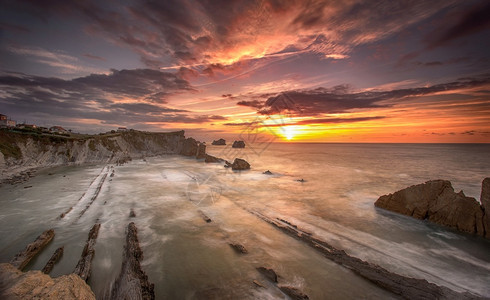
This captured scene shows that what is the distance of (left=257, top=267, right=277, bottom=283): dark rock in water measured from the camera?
1027 centimetres

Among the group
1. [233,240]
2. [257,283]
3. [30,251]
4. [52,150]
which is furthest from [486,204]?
[52,150]

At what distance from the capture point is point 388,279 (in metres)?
10.2

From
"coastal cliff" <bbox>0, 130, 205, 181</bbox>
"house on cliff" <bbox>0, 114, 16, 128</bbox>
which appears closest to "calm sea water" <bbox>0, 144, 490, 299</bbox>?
"coastal cliff" <bbox>0, 130, 205, 181</bbox>

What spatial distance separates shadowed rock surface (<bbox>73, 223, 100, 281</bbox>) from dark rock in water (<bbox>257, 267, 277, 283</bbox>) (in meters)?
9.26

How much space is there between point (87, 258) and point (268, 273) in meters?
10.7

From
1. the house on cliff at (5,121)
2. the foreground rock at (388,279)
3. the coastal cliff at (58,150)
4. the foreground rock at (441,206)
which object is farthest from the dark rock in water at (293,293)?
the house on cliff at (5,121)

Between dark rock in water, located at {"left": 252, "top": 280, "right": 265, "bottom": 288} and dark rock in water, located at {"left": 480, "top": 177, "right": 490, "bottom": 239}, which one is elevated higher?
dark rock in water, located at {"left": 480, "top": 177, "right": 490, "bottom": 239}

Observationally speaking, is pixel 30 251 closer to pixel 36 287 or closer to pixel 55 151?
pixel 36 287

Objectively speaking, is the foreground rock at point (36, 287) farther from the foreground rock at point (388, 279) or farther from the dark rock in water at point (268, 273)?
the foreground rock at point (388, 279)

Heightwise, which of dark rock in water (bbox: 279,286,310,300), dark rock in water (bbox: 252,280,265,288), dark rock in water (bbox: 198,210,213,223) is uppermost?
dark rock in water (bbox: 279,286,310,300)

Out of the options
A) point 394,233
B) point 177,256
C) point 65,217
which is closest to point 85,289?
point 177,256

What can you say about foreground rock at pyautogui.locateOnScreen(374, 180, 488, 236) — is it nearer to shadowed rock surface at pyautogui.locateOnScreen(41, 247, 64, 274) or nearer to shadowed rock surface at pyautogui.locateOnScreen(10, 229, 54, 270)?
shadowed rock surface at pyautogui.locateOnScreen(41, 247, 64, 274)

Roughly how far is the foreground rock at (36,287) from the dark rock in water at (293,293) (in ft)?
26.5

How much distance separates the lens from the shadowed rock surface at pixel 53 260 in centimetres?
1034
